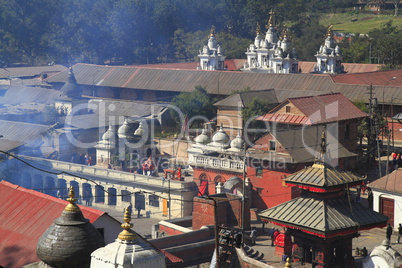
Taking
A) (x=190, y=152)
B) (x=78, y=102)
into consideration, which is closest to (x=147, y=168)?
(x=190, y=152)

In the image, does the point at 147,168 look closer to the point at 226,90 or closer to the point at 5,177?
the point at 5,177

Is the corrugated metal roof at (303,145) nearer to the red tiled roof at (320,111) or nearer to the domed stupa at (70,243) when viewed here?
the red tiled roof at (320,111)

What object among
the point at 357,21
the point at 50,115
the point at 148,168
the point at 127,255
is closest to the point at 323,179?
the point at 127,255

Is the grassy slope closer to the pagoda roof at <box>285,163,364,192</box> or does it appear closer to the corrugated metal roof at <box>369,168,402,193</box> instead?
the corrugated metal roof at <box>369,168,402,193</box>

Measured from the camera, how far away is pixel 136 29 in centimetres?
11600

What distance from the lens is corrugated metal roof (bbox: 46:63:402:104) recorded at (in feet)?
204

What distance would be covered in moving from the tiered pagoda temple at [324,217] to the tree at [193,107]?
35838 millimetres

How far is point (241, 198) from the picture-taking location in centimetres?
3591

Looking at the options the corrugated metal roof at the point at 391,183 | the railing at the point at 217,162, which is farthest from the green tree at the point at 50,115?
the corrugated metal roof at the point at 391,183

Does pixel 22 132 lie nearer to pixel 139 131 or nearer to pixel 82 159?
pixel 82 159

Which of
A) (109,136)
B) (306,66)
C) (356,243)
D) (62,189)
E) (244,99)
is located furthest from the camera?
(306,66)

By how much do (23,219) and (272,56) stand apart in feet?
212

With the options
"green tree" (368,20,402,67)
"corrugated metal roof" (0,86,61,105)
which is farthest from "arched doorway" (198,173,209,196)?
"green tree" (368,20,402,67)

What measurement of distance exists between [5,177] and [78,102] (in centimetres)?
1868
